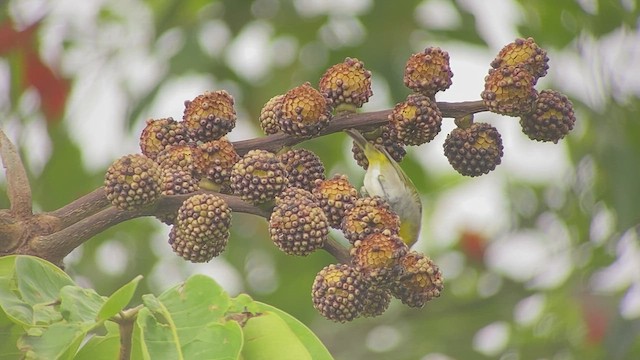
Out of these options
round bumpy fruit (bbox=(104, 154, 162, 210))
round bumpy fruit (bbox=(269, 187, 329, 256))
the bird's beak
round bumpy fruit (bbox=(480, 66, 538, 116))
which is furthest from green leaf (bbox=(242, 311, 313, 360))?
round bumpy fruit (bbox=(480, 66, 538, 116))

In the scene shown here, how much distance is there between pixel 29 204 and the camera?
1393 millimetres

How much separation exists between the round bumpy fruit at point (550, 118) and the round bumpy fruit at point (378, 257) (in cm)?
27

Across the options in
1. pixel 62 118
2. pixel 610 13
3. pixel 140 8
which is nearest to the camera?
pixel 610 13

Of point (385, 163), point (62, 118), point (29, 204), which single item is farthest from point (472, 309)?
point (29, 204)

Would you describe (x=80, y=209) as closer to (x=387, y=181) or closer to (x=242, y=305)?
(x=242, y=305)

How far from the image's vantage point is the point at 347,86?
1.50 meters

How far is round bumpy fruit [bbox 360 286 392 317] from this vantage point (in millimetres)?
1403

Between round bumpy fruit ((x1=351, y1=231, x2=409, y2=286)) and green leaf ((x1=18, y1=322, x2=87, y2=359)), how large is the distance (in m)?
0.39

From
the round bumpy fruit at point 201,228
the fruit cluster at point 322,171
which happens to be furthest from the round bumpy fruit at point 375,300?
the round bumpy fruit at point 201,228

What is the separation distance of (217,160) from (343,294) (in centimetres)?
27

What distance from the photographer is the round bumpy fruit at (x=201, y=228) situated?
4.51ft

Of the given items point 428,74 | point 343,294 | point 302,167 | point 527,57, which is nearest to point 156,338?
point 343,294

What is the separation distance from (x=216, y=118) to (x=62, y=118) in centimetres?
200

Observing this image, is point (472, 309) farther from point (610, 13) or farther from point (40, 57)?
point (40, 57)
